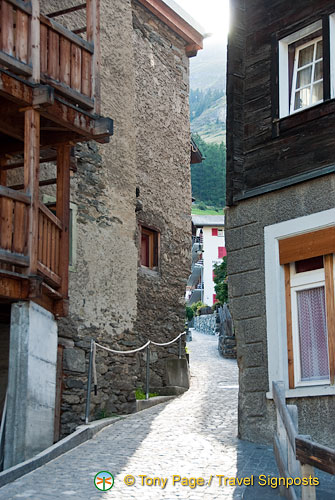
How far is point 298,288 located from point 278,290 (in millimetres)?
251

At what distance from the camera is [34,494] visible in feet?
25.5

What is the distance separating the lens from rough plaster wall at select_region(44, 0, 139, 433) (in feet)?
41.4

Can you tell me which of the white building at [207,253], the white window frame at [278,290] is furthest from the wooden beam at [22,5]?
the white building at [207,253]

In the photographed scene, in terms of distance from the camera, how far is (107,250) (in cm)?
1373

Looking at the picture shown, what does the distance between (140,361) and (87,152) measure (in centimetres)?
458

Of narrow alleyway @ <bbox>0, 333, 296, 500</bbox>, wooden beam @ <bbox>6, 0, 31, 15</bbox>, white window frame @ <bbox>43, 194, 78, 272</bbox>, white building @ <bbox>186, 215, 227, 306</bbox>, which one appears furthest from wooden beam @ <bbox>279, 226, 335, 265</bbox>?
white building @ <bbox>186, 215, 227, 306</bbox>

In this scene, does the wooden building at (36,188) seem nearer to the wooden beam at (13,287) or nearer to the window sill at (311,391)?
the wooden beam at (13,287)

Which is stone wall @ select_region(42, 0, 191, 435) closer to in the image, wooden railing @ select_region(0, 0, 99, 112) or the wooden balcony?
the wooden balcony

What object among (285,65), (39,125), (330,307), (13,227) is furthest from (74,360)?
(285,65)

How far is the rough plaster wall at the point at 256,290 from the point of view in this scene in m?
9.41

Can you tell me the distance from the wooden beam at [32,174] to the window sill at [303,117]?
3173 millimetres

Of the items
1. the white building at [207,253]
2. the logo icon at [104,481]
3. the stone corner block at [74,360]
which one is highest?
the white building at [207,253]

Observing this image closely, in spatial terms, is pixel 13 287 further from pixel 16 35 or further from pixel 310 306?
pixel 310 306

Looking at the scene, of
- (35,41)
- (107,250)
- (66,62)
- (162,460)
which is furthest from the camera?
(107,250)
